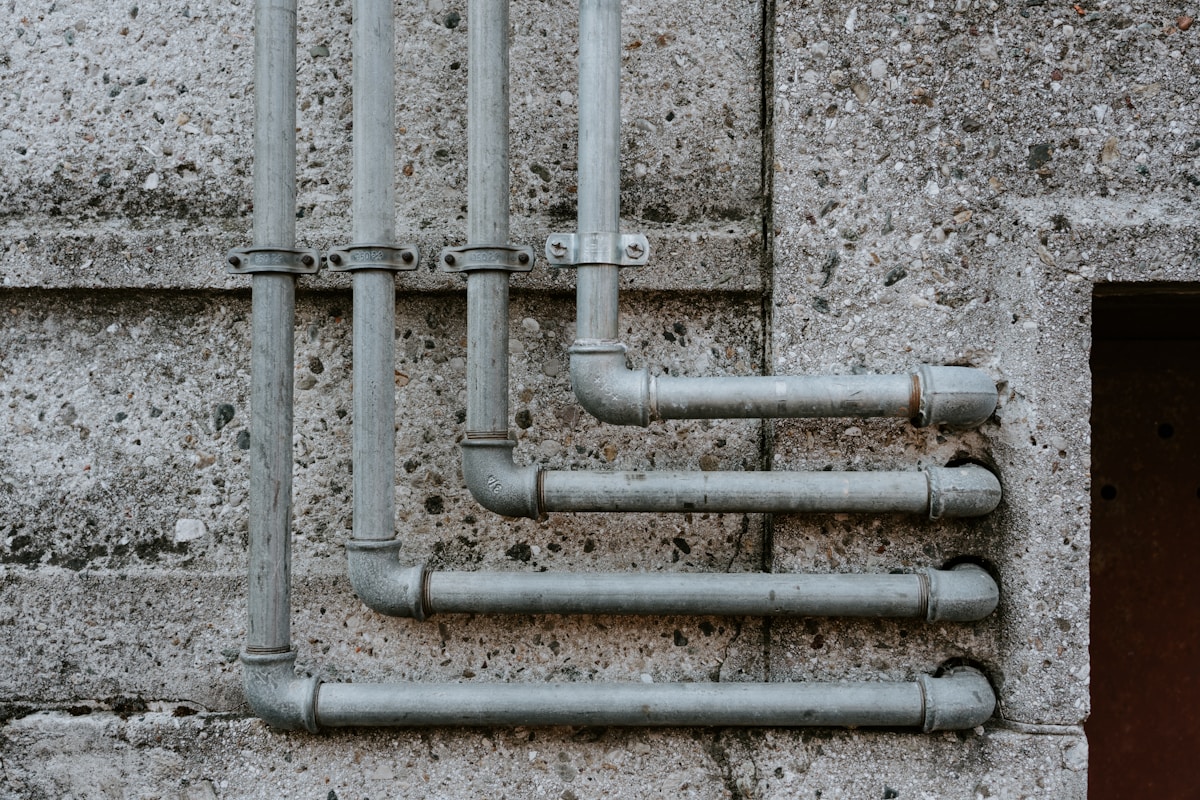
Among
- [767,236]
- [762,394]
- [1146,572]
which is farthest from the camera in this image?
[1146,572]

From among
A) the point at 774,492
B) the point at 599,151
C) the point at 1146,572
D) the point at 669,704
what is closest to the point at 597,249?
the point at 599,151

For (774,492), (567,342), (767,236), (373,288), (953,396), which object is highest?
(767,236)

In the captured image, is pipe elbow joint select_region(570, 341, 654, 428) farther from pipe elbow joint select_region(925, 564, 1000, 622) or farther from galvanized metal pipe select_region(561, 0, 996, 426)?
pipe elbow joint select_region(925, 564, 1000, 622)

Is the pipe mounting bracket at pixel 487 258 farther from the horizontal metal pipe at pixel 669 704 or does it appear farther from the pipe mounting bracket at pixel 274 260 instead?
the horizontal metal pipe at pixel 669 704

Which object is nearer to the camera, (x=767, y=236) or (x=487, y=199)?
(x=487, y=199)

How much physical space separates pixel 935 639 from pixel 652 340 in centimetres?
99

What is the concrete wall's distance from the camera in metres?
1.76

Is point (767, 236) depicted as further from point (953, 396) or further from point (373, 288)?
point (373, 288)

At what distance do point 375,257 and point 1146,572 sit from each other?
2709 millimetres

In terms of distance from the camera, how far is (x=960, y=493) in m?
1.68

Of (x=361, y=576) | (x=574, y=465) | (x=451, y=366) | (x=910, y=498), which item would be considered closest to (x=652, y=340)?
(x=574, y=465)

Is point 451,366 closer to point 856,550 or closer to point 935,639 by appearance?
point 856,550

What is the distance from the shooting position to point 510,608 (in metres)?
1.73

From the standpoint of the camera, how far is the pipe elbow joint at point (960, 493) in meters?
1.68
